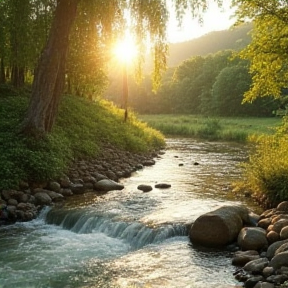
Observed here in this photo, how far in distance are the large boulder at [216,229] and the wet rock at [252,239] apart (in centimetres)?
26

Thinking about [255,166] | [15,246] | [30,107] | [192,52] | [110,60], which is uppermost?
[192,52]

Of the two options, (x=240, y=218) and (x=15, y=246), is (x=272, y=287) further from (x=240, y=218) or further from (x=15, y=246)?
(x=15, y=246)

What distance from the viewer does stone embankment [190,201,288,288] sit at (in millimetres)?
7613

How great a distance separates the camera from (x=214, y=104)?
71062 millimetres

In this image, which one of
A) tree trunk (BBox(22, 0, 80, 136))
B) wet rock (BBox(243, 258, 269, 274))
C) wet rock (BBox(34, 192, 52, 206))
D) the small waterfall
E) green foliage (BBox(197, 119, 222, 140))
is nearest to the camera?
wet rock (BBox(243, 258, 269, 274))

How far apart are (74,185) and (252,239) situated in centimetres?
727

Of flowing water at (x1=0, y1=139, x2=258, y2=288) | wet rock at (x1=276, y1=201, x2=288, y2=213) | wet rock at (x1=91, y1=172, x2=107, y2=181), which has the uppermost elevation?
wet rock at (x1=276, y1=201, x2=288, y2=213)

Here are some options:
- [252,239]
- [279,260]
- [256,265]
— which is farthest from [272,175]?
[279,260]

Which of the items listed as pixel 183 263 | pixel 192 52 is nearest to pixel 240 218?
pixel 183 263

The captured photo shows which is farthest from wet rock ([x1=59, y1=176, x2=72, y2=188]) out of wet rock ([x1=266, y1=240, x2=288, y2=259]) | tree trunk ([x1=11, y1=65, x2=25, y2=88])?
tree trunk ([x1=11, y1=65, x2=25, y2=88])

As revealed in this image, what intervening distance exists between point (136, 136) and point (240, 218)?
622 inches

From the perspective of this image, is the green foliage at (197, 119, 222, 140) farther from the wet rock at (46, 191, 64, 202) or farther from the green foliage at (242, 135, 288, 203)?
the wet rock at (46, 191, 64, 202)

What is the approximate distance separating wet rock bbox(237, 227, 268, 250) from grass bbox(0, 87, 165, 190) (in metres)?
6.98

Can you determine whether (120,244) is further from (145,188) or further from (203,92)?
(203,92)
